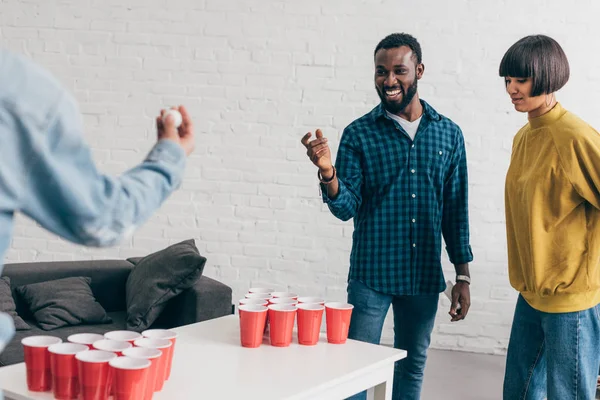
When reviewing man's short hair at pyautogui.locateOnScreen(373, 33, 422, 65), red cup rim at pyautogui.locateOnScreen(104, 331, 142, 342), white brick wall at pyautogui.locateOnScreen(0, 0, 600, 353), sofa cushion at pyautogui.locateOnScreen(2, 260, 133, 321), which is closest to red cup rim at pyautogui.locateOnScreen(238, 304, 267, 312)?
red cup rim at pyautogui.locateOnScreen(104, 331, 142, 342)

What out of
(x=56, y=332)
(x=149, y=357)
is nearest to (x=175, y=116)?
(x=149, y=357)

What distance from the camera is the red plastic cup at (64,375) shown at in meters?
1.47

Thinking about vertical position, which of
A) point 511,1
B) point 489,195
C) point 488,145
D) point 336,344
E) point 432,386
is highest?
point 511,1

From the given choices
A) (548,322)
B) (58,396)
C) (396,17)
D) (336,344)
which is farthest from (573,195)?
(396,17)

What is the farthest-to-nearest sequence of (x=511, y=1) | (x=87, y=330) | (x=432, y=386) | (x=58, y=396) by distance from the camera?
(x=511, y=1) < (x=432, y=386) < (x=87, y=330) < (x=58, y=396)

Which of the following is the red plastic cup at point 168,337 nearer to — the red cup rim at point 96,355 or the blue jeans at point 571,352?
the red cup rim at point 96,355

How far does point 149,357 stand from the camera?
4.81 feet

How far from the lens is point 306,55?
170 inches

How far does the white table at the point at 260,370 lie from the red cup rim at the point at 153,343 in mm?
86

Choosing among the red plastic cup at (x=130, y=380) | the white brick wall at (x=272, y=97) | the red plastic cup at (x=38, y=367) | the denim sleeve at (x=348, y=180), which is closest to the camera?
the red plastic cup at (x=130, y=380)

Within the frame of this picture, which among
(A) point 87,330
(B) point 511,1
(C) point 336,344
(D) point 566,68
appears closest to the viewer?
(C) point 336,344

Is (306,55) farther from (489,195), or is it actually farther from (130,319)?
(130,319)

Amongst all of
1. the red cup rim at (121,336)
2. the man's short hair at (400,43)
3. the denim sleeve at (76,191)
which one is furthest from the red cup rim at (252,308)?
the man's short hair at (400,43)

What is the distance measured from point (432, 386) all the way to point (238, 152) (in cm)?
176
